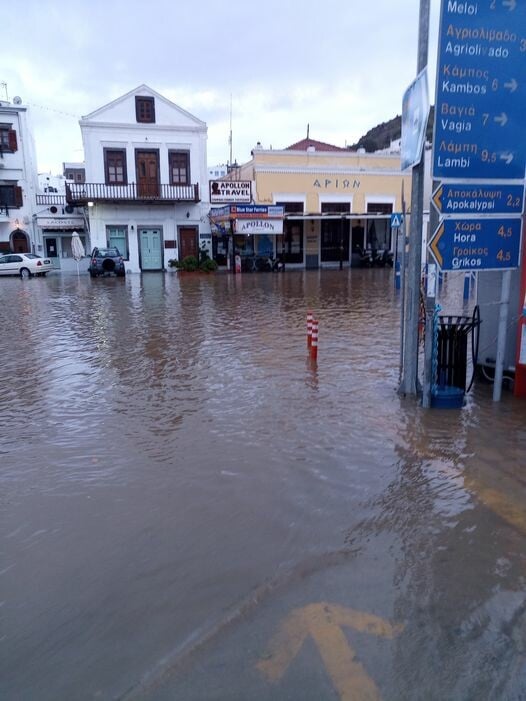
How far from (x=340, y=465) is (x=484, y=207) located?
3.33 meters

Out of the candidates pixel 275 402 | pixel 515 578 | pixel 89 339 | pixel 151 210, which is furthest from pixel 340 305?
pixel 151 210

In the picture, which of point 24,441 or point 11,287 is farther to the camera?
point 11,287

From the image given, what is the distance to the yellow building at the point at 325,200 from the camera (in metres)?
32.7

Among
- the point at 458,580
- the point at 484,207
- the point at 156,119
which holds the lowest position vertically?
the point at 458,580

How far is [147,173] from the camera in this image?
105 feet

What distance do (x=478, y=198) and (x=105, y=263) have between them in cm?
2495

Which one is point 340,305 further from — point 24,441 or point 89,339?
point 24,441

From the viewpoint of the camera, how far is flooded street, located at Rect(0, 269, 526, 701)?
106 inches

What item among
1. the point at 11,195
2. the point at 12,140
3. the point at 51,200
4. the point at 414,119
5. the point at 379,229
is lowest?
the point at 379,229

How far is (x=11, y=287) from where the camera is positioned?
24078 millimetres

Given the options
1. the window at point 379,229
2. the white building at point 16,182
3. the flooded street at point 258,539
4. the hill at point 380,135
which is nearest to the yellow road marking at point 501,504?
the flooded street at point 258,539

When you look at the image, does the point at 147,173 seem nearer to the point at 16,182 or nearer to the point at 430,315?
the point at 16,182

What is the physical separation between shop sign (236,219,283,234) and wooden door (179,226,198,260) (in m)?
4.52

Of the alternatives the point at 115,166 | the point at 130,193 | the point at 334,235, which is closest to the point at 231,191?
the point at 130,193
